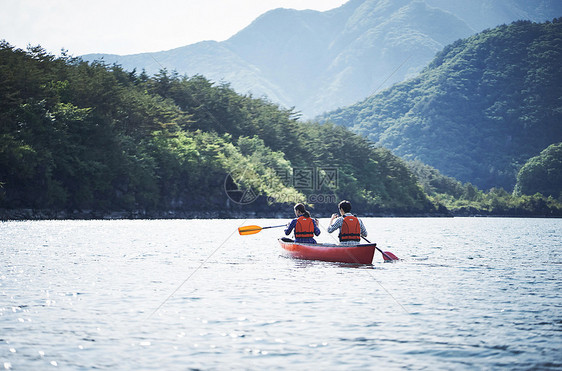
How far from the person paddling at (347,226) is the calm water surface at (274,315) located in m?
1.03

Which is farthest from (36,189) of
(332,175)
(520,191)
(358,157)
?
(520,191)

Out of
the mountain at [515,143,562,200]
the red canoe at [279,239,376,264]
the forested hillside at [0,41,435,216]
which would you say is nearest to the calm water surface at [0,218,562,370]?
the red canoe at [279,239,376,264]

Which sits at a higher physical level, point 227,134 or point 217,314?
point 227,134

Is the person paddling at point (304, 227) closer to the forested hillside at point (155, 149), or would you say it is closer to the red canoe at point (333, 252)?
the red canoe at point (333, 252)

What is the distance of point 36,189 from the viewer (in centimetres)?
6294

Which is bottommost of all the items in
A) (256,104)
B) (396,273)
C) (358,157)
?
(396,273)

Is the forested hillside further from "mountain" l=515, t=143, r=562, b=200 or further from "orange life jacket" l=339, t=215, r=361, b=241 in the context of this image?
"orange life jacket" l=339, t=215, r=361, b=241

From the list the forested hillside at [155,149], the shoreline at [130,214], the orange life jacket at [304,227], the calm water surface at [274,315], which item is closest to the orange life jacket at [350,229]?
the calm water surface at [274,315]

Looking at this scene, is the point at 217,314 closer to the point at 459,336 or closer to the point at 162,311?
the point at 162,311

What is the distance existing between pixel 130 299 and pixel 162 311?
184cm

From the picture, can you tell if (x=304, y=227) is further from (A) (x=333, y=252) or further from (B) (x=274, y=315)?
(B) (x=274, y=315)

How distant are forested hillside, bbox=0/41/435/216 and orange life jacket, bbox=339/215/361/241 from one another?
4332 centimetres

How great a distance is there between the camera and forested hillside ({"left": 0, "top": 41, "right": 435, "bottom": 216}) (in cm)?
6384

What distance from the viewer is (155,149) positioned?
3447 inches
